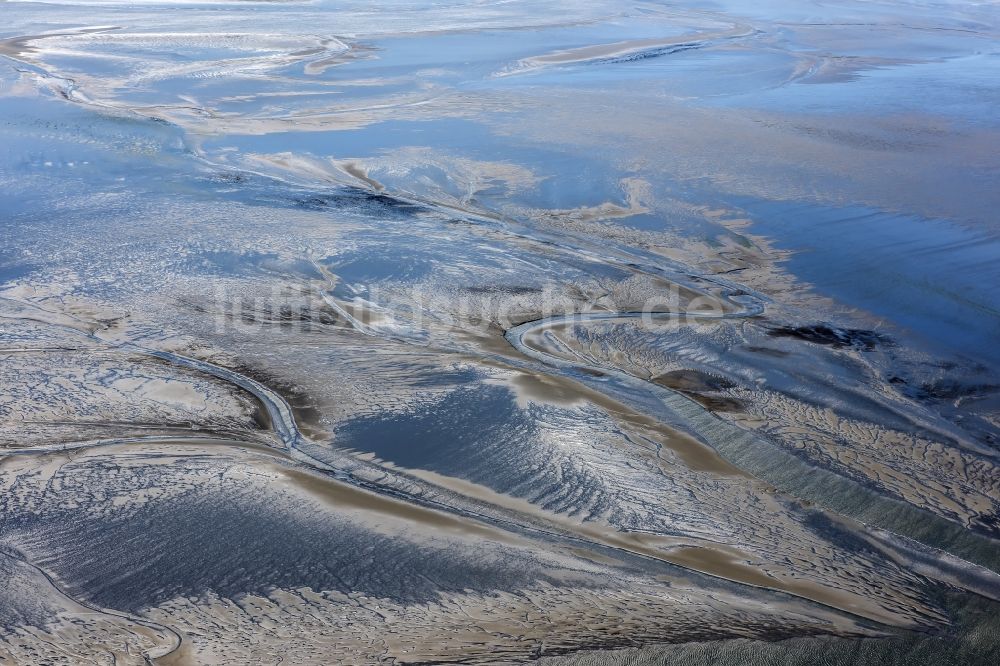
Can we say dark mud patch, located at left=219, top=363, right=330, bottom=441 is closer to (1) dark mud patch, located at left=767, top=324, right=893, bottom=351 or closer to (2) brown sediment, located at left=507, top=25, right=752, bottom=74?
(1) dark mud patch, located at left=767, top=324, right=893, bottom=351

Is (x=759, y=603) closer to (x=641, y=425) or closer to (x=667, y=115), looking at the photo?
(x=641, y=425)

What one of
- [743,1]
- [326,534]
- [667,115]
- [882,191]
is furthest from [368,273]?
[743,1]

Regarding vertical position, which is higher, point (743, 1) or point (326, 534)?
point (743, 1)

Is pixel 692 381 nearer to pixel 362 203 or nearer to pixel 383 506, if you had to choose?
pixel 383 506

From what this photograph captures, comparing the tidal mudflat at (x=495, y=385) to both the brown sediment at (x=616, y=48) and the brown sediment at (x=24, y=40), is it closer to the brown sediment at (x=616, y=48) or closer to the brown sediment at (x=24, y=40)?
the brown sediment at (x=616, y=48)

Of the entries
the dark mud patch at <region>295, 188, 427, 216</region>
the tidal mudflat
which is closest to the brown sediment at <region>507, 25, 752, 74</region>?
the tidal mudflat

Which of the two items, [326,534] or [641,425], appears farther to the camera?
[641,425]

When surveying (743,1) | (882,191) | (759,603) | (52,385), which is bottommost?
(759,603)
